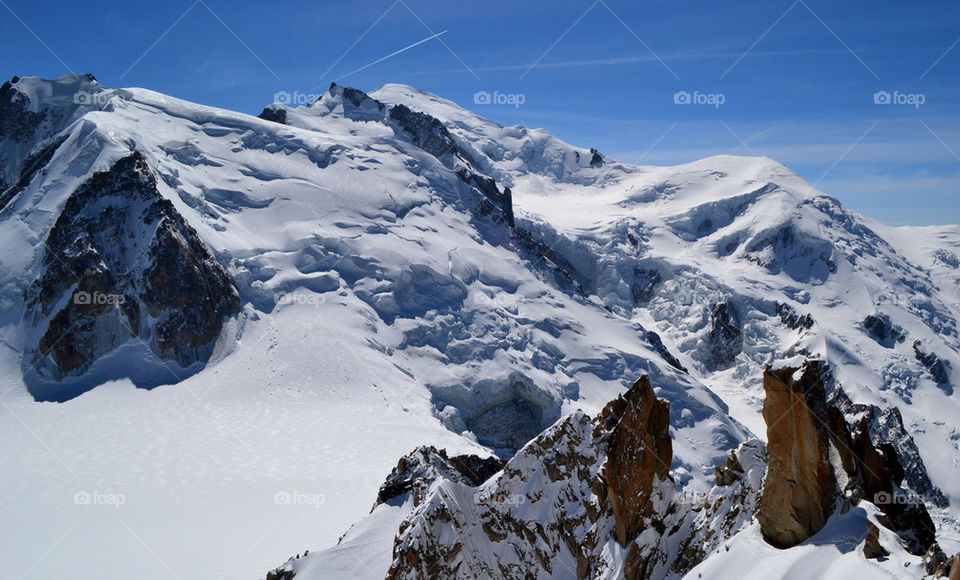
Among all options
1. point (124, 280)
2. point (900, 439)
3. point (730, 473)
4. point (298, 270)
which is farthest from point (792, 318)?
point (730, 473)

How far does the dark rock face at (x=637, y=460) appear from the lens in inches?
891

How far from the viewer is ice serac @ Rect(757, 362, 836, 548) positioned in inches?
683

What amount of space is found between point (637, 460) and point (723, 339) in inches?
3904

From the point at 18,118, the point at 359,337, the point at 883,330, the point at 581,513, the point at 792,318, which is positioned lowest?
the point at 581,513

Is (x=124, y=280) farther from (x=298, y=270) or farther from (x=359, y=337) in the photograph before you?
(x=359, y=337)

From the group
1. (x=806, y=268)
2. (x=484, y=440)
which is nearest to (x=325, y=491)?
(x=484, y=440)

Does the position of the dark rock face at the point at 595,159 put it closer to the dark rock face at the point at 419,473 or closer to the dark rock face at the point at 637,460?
the dark rock face at the point at 419,473

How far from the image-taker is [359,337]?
7288cm

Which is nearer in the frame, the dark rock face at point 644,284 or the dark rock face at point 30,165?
the dark rock face at point 30,165

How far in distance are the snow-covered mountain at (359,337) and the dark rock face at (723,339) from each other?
1.03 feet

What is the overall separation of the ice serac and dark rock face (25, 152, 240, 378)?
192ft

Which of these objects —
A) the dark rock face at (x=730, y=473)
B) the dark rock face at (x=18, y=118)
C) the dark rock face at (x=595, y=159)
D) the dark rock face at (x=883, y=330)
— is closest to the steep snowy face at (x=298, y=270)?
the dark rock face at (x=18, y=118)

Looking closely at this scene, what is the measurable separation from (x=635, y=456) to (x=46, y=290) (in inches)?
2379

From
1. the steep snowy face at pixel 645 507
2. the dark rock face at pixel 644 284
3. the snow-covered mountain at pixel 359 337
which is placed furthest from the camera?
the dark rock face at pixel 644 284
